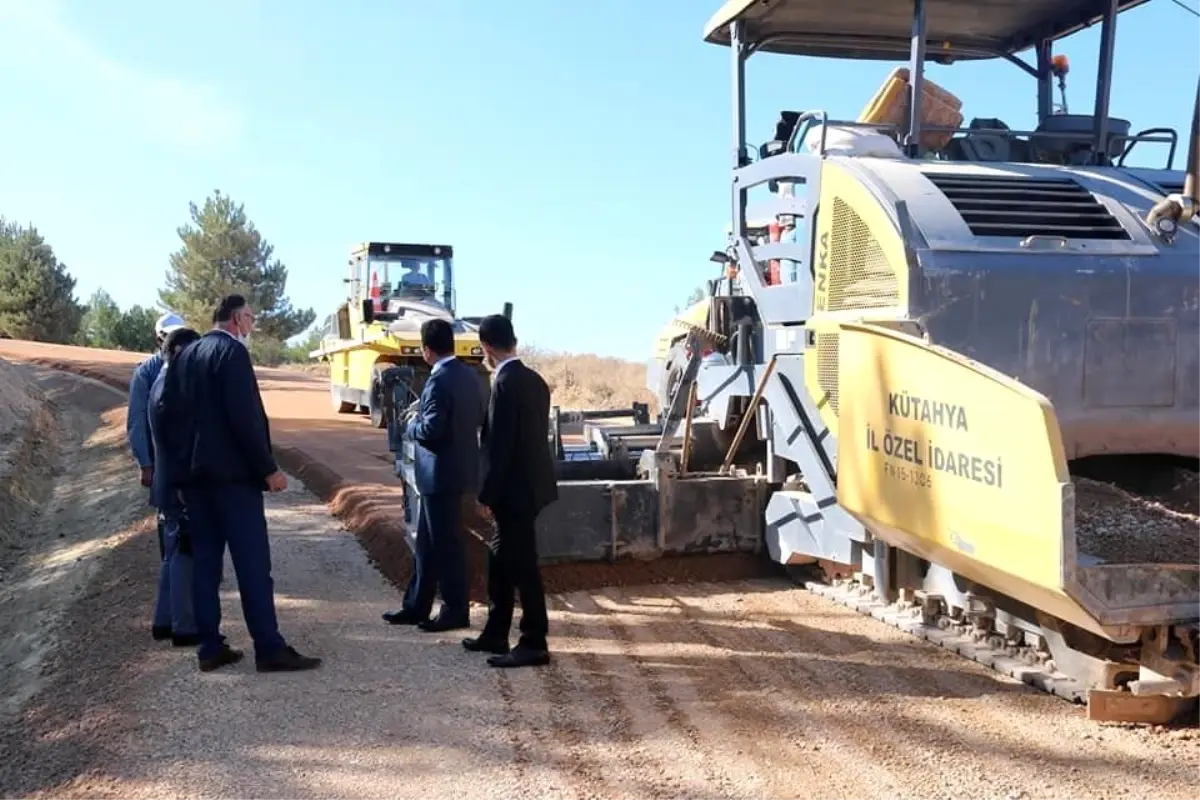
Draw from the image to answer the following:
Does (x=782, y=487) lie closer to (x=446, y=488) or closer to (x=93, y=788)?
(x=446, y=488)

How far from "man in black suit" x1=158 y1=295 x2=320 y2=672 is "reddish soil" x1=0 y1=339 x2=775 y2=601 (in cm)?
132

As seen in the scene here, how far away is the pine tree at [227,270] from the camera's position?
4825 cm

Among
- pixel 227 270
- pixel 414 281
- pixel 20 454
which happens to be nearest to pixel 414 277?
pixel 414 281

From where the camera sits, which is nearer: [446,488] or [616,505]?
[446,488]

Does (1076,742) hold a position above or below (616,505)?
below

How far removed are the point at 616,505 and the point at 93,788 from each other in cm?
352

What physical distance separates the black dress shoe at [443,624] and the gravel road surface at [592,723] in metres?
0.09

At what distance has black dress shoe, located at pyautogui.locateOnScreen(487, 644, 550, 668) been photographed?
17.2 ft

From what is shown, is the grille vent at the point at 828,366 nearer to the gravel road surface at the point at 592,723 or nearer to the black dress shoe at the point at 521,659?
the gravel road surface at the point at 592,723

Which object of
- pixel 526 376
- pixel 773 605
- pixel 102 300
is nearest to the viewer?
pixel 526 376

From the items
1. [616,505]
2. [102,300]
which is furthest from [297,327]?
[616,505]

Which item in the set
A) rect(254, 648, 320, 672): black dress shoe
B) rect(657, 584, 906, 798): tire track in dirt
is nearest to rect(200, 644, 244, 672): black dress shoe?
rect(254, 648, 320, 672): black dress shoe

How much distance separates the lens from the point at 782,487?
6.66 m

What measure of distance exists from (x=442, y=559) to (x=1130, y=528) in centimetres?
343
